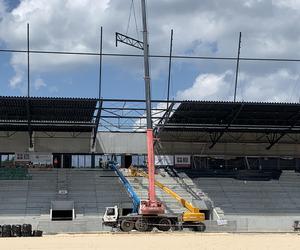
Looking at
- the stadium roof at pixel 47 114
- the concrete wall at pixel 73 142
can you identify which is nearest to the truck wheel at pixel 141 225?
the stadium roof at pixel 47 114

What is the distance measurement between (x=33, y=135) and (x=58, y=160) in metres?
3.60

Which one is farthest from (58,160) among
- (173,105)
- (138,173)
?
(173,105)

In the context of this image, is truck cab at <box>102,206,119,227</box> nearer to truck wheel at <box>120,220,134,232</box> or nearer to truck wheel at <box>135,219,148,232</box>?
truck wheel at <box>120,220,134,232</box>

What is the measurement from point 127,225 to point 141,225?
1.03 metres

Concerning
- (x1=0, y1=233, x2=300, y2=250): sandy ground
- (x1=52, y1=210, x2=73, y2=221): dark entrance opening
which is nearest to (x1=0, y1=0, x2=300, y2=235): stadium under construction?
Answer: (x1=52, y1=210, x2=73, y2=221): dark entrance opening

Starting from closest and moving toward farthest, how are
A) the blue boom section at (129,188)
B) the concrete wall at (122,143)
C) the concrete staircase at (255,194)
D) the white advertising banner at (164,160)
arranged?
the blue boom section at (129,188) → the concrete staircase at (255,194) → the concrete wall at (122,143) → the white advertising banner at (164,160)

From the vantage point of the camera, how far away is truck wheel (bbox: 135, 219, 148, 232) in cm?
4547

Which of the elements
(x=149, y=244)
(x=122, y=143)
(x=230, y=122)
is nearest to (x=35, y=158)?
(x=122, y=143)

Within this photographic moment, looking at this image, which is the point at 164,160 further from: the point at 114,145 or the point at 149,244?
the point at 149,244

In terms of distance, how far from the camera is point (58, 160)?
2552 inches

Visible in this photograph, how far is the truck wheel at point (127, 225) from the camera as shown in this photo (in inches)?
1800

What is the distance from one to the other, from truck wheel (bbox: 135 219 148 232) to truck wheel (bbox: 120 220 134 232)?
0.43 meters

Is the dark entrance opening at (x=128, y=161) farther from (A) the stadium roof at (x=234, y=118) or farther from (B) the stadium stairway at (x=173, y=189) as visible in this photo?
(A) the stadium roof at (x=234, y=118)

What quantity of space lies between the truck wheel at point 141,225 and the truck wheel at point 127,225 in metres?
0.43
